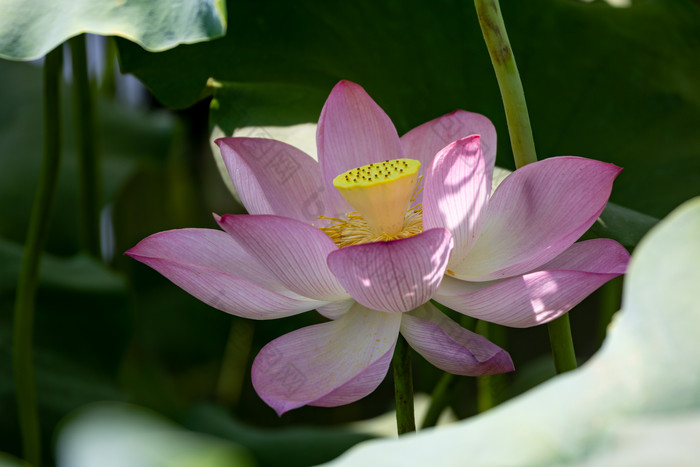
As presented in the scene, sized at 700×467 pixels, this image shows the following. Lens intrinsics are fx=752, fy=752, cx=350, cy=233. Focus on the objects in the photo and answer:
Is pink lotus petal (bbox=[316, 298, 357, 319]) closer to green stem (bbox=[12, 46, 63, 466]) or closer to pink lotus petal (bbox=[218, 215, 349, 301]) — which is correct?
pink lotus petal (bbox=[218, 215, 349, 301])

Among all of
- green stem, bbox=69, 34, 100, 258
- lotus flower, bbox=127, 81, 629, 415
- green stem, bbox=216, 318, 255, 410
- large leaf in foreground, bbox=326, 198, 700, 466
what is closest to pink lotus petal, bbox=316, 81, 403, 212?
lotus flower, bbox=127, 81, 629, 415

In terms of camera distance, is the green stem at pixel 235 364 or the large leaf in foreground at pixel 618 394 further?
the green stem at pixel 235 364

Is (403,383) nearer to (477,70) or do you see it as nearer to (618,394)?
(618,394)

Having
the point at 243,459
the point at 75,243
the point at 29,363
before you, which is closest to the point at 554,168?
the point at 243,459

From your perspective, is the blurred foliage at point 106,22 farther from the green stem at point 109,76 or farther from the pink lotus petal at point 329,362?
the green stem at point 109,76

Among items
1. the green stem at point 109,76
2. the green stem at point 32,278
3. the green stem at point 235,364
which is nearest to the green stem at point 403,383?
the green stem at point 32,278

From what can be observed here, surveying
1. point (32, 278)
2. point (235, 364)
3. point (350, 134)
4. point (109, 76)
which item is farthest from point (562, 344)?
point (109, 76)
